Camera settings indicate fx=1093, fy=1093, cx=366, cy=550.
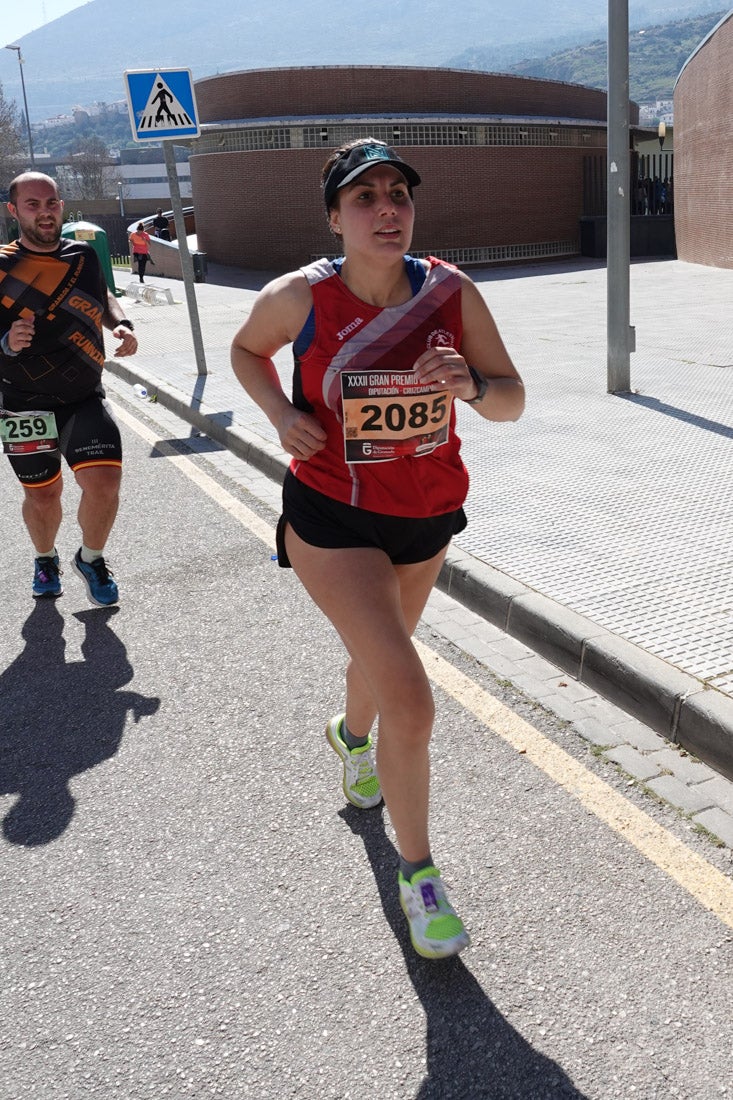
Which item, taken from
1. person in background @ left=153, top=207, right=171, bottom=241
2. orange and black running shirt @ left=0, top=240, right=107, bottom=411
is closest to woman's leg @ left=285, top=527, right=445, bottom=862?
orange and black running shirt @ left=0, top=240, right=107, bottom=411

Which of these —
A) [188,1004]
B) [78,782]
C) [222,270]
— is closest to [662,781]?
[188,1004]

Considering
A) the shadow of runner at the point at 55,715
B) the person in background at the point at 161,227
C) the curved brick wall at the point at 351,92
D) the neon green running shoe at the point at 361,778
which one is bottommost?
the shadow of runner at the point at 55,715

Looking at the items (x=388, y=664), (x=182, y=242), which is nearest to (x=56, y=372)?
(x=388, y=664)

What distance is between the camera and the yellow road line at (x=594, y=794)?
3100 millimetres

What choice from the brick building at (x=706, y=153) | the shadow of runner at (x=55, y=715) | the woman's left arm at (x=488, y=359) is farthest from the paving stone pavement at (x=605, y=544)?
the brick building at (x=706, y=153)

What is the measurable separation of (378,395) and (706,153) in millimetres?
26816

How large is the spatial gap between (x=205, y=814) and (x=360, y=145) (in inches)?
85.4

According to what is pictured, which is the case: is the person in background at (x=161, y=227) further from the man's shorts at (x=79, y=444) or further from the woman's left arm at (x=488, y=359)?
the woman's left arm at (x=488, y=359)

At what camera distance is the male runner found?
539cm

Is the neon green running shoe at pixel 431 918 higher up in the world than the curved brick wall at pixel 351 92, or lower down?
lower down

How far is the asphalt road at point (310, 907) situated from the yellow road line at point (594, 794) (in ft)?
0.03

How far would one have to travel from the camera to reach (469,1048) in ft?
8.36

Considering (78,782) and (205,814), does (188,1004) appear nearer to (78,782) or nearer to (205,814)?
(205,814)

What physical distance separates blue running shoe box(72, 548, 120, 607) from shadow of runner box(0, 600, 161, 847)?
0.22ft
